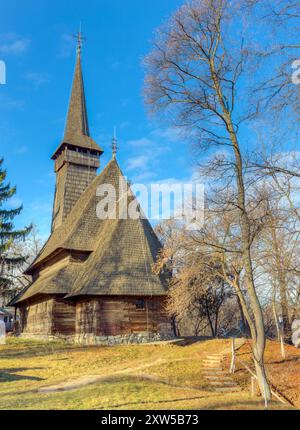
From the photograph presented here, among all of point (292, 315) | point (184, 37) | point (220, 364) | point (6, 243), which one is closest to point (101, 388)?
point (220, 364)

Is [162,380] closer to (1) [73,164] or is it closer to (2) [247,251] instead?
(2) [247,251]

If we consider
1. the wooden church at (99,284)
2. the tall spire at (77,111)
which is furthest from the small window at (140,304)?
the tall spire at (77,111)

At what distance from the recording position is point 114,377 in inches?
448

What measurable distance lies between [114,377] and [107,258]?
11.4 meters

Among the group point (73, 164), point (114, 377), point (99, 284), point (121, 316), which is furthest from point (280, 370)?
point (73, 164)

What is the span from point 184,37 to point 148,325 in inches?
575

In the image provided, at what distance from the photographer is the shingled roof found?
69.3 ft

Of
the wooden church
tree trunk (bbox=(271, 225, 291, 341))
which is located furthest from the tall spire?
tree trunk (bbox=(271, 225, 291, 341))

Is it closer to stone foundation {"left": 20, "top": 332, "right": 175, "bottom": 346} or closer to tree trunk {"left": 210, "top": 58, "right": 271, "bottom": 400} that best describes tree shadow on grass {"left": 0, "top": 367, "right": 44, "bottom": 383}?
stone foundation {"left": 20, "top": 332, "right": 175, "bottom": 346}

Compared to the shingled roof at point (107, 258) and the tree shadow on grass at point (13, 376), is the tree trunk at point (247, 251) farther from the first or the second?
the shingled roof at point (107, 258)

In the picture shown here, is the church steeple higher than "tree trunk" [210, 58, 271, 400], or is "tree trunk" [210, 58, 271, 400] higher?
the church steeple

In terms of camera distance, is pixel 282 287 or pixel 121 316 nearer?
pixel 282 287

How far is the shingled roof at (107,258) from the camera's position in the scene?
831 inches
